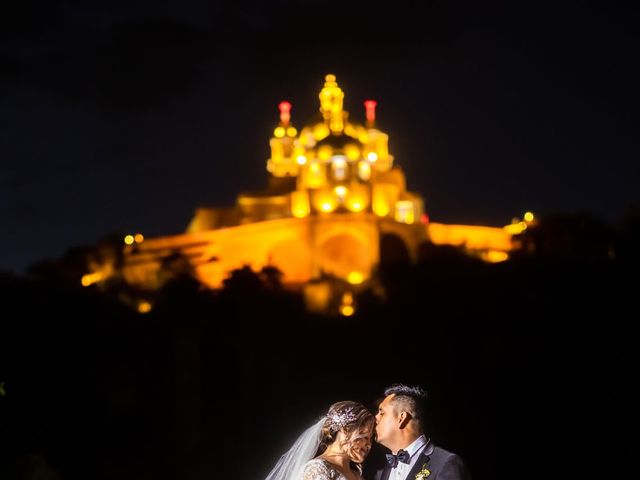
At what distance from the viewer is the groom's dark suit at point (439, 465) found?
5.51m

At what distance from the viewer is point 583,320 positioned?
38.7 meters

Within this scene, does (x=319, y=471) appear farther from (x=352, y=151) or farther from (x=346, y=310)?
(x=352, y=151)

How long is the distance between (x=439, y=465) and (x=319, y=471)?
720 millimetres

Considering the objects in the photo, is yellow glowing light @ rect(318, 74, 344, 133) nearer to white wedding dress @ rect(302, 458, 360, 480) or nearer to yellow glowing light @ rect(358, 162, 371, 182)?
yellow glowing light @ rect(358, 162, 371, 182)

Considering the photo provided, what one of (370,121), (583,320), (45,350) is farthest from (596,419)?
(370,121)

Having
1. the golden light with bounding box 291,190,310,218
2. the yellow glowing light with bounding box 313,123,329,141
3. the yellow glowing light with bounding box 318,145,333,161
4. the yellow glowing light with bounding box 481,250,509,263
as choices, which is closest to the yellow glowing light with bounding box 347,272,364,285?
the golden light with bounding box 291,190,310,218

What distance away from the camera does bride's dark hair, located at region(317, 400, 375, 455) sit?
18.0 feet

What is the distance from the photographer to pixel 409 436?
5590 mm

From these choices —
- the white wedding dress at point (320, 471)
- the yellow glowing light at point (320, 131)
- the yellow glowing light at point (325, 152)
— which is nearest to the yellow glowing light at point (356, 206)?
the yellow glowing light at point (325, 152)

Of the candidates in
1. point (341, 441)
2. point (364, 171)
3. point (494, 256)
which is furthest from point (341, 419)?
point (364, 171)

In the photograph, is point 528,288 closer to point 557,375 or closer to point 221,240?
point 557,375

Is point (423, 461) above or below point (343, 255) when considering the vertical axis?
below

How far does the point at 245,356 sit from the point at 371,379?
7.09m

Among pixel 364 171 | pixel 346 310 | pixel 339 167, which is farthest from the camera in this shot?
pixel 364 171
